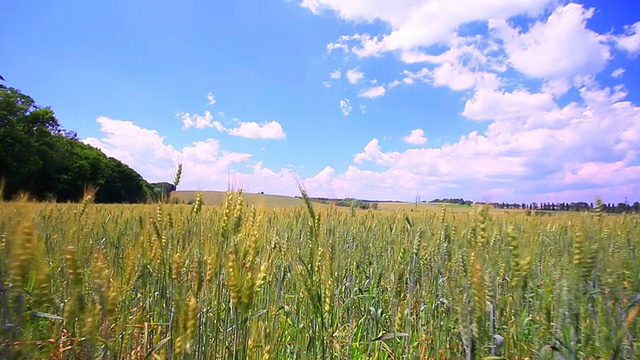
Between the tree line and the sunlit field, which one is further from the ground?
the tree line

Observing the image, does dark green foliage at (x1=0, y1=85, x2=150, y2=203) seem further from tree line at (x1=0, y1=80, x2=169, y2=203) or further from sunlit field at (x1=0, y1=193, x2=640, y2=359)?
sunlit field at (x1=0, y1=193, x2=640, y2=359)

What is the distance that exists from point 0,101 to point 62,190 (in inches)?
374

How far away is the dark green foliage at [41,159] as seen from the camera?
26047 millimetres

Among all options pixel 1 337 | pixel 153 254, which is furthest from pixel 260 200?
pixel 1 337

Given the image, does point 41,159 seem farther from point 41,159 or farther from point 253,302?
point 253,302

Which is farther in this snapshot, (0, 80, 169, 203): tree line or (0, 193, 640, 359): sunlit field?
(0, 80, 169, 203): tree line

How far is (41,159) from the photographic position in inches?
1166

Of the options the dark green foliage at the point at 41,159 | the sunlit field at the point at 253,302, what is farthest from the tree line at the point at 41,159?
the sunlit field at the point at 253,302

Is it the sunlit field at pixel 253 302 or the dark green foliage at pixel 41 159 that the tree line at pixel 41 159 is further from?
the sunlit field at pixel 253 302

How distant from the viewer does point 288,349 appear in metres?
1.92

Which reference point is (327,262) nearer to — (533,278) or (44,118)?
(533,278)

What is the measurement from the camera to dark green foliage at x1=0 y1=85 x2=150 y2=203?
2605cm

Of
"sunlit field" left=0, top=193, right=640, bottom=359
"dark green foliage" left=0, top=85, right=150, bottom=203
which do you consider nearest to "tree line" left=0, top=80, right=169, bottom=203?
"dark green foliage" left=0, top=85, right=150, bottom=203

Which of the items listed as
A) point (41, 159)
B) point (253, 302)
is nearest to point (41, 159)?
point (41, 159)
